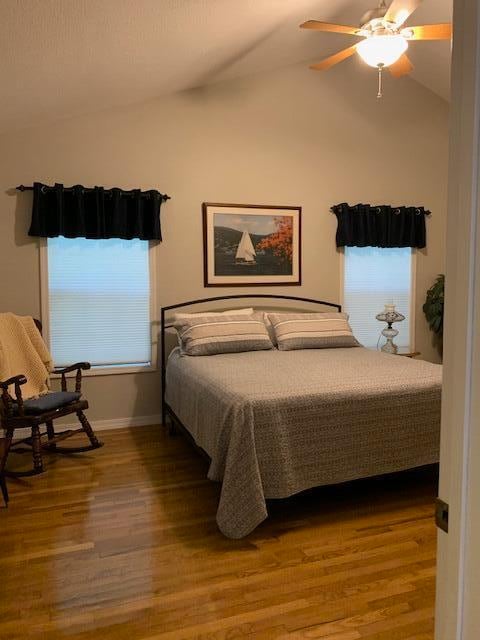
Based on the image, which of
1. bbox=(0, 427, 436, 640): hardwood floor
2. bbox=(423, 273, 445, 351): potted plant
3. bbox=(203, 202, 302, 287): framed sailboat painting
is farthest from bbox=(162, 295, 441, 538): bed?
bbox=(423, 273, 445, 351): potted plant

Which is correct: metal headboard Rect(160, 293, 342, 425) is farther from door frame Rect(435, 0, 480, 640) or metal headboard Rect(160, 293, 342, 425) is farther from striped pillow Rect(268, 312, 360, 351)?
door frame Rect(435, 0, 480, 640)

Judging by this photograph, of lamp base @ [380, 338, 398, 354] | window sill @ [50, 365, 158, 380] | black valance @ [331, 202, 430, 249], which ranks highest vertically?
black valance @ [331, 202, 430, 249]

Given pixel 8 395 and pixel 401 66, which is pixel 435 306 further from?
pixel 8 395

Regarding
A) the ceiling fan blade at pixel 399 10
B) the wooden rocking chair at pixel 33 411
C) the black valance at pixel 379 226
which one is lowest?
the wooden rocking chair at pixel 33 411

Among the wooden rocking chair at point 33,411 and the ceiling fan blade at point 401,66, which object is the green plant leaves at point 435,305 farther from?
the wooden rocking chair at point 33,411

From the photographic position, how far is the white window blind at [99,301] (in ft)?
13.4

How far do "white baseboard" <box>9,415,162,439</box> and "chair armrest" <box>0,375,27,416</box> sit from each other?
932mm

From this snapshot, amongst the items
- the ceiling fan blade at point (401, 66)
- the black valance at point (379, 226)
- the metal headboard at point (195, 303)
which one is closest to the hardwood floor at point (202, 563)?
the metal headboard at point (195, 303)

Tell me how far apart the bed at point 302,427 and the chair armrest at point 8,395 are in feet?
3.59

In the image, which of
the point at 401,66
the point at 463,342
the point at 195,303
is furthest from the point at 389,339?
the point at 463,342

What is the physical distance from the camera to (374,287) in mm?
5055

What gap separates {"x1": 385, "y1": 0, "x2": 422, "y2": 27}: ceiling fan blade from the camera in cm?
249

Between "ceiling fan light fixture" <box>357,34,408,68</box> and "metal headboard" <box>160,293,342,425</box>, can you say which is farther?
"metal headboard" <box>160,293,342,425</box>

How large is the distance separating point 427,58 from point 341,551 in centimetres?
440
